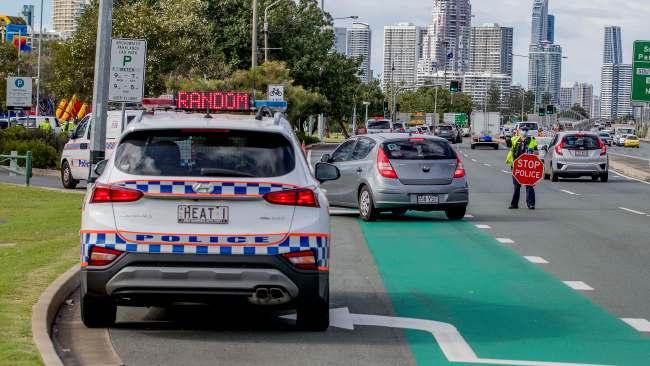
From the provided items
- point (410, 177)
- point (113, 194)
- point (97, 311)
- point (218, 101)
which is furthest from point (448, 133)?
point (113, 194)

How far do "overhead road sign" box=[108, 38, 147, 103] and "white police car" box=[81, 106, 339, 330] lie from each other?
10652mm

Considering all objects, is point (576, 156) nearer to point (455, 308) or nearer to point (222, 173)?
point (455, 308)

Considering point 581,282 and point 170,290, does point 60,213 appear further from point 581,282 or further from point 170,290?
point 170,290

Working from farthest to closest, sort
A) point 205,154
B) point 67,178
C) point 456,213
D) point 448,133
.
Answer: point 448,133
point 67,178
point 456,213
point 205,154

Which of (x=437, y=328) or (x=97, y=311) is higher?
(x=97, y=311)

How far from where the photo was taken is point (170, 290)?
9.43 meters

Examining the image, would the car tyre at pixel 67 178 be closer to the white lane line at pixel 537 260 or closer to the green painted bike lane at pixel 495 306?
the green painted bike lane at pixel 495 306

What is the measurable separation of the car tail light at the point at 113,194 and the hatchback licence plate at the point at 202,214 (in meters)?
0.33

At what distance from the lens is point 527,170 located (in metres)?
26.5

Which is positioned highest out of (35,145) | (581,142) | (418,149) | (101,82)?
(101,82)

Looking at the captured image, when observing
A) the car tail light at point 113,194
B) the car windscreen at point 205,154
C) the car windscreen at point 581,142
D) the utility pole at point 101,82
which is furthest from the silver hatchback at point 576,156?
the car tail light at point 113,194

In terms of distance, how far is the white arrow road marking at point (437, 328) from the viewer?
30.4 feet

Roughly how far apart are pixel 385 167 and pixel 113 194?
43.6ft

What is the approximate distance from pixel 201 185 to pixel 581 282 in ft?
19.6
